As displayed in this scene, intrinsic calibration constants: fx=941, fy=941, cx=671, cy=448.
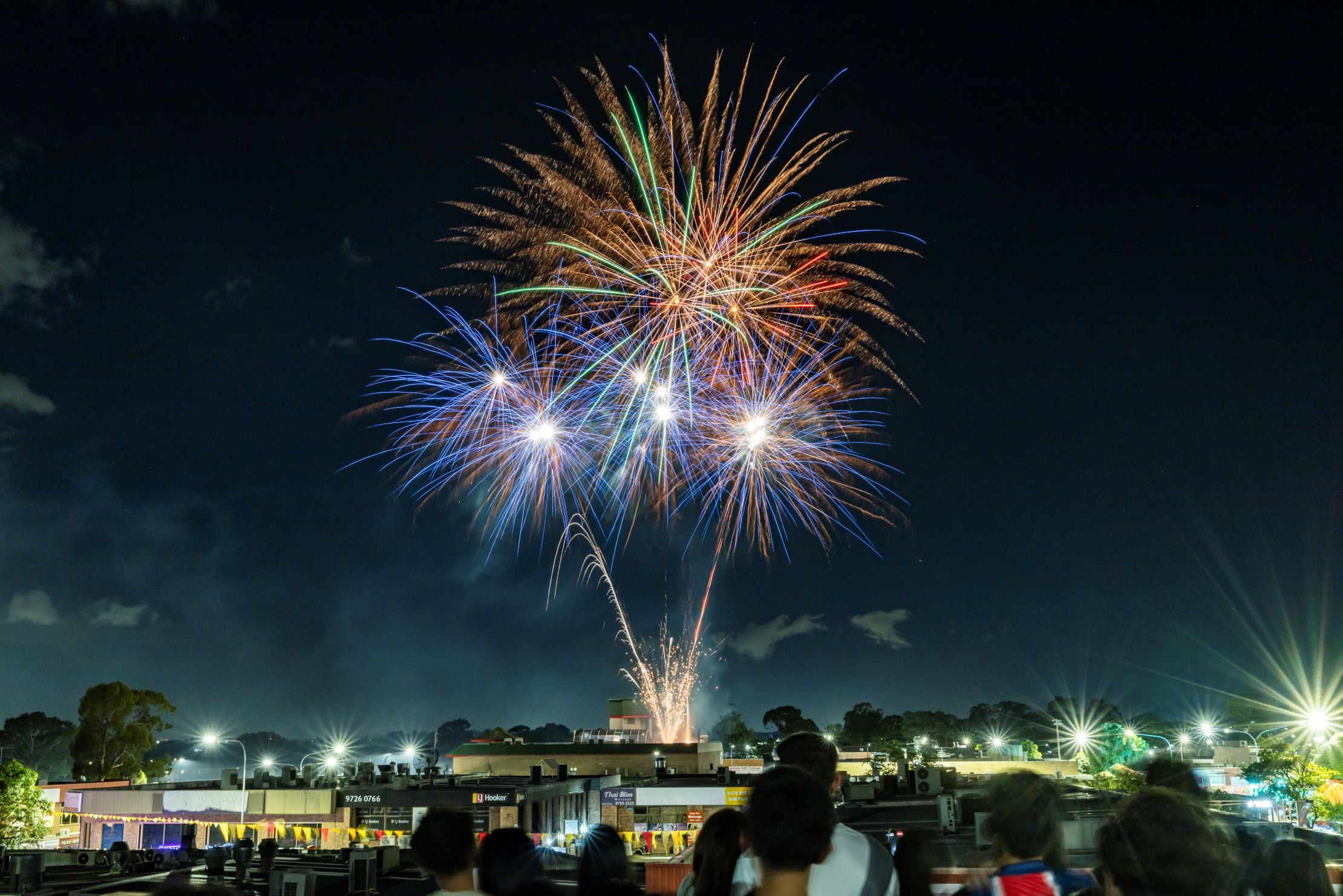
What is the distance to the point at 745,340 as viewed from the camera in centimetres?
2697

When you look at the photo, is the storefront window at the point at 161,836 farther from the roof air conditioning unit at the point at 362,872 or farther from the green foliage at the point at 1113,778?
the green foliage at the point at 1113,778

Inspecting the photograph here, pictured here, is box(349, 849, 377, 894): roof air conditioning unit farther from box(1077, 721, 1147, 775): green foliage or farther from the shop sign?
box(1077, 721, 1147, 775): green foliage

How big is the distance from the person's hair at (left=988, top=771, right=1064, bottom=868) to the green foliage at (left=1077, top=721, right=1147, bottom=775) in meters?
63.4

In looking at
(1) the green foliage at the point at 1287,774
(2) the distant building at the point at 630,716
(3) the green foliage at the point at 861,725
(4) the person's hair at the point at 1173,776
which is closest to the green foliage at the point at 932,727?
(3) the green foliage at the point at 861,725

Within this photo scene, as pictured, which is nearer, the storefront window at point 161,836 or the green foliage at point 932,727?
the storefront window at point 161,836

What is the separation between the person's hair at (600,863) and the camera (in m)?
4.98

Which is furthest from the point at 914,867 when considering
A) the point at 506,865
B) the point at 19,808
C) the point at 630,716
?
the point at 630,716

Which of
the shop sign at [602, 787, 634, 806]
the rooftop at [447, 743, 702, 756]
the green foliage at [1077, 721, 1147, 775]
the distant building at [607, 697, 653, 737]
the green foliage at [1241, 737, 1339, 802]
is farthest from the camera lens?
the distant building at [607, 697, 653, 737]

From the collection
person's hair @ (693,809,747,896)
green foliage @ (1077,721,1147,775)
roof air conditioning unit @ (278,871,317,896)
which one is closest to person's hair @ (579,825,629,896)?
person's hair @ (693,809,747,896)

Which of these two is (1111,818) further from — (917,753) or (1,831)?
(917,753)

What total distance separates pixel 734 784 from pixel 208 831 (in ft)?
73.6

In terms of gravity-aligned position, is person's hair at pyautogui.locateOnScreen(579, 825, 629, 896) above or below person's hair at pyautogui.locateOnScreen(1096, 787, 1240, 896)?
below

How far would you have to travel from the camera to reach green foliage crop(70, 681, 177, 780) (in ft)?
226

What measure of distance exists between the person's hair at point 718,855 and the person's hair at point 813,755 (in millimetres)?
412
